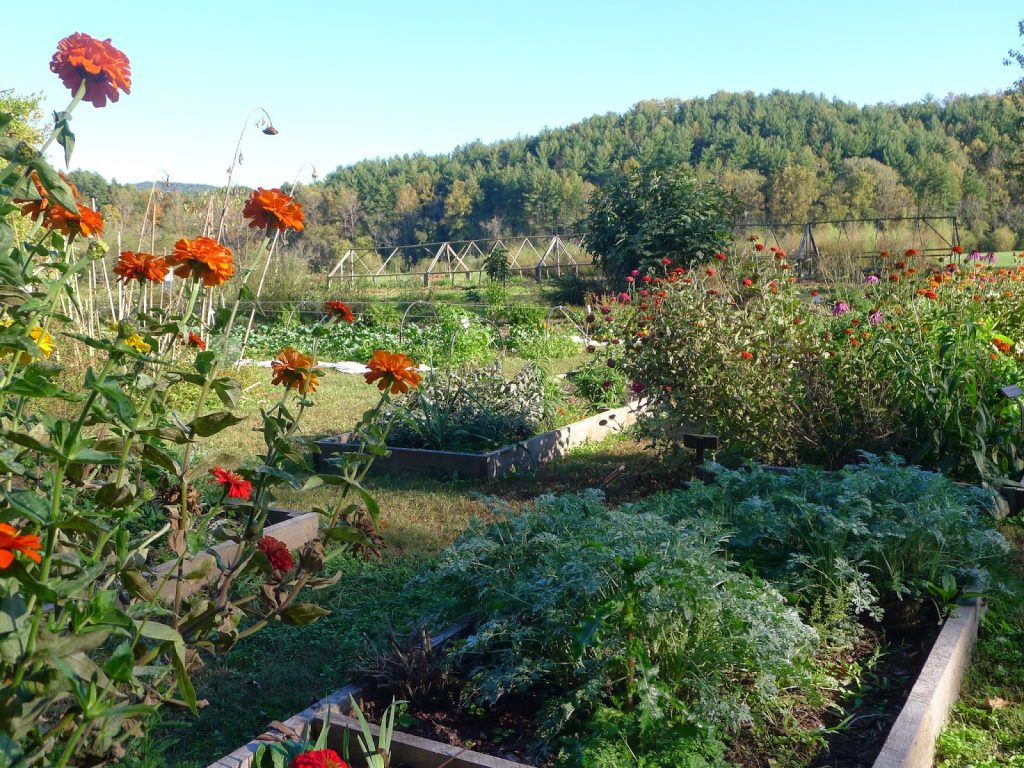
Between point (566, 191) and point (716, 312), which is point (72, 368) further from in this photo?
point (566, 191)

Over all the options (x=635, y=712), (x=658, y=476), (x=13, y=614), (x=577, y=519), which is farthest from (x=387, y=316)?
(x=13, y=614)

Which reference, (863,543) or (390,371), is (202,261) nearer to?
(390,371)

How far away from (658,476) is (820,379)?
118 cm

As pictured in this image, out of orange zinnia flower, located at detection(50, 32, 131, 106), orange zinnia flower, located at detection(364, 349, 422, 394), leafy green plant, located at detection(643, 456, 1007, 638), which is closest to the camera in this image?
orange zinnia flower, located at detection(50, 32, 131, 106)

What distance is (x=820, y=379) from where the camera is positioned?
204 inches

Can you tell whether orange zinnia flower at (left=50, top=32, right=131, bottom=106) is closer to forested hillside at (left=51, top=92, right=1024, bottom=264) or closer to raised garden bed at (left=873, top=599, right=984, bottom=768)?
raised garden bed at (left=873, top=599, right=984, bottom=768)

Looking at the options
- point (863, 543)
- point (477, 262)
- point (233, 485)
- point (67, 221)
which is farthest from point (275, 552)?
point (477, 262)

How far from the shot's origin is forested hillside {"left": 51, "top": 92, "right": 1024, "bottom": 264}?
44000mm

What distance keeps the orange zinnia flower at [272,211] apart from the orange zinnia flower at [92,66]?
39cm

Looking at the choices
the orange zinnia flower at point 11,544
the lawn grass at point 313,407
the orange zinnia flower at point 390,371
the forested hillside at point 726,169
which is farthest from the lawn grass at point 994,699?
the forested hillside at point 726,169

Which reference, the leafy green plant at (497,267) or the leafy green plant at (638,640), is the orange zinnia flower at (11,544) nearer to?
the leafy green plant at (638,640)

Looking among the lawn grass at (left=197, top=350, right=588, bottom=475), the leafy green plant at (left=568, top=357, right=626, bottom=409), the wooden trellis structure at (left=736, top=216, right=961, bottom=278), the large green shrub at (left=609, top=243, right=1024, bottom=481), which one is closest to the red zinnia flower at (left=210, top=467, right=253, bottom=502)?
the lawn grass at (left=197, top=350, right=588, bottom=475)

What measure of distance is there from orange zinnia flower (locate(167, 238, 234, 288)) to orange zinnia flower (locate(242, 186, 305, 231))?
6.5 inches

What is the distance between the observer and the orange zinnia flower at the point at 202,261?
5.85 ft
